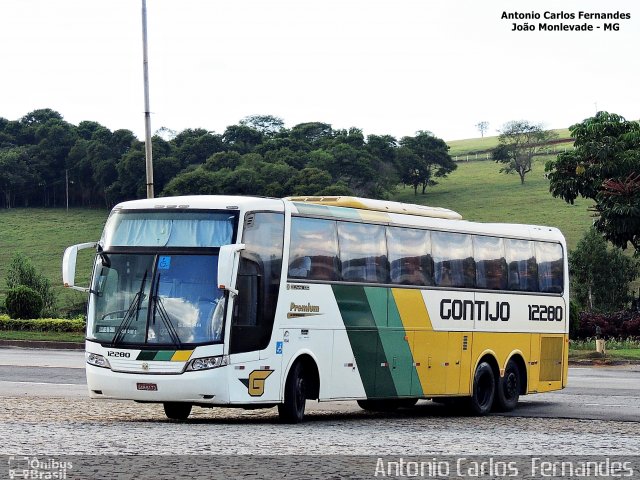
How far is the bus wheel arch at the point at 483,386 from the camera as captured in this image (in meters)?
21.8

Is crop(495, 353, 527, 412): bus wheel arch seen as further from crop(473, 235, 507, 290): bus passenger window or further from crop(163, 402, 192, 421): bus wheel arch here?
crop(163, 402, 192, 421): bus wheel arch

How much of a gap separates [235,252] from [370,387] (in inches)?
159

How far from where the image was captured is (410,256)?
20.3 meters

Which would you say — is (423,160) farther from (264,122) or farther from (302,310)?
(302,310)

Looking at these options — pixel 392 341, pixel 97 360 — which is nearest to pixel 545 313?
pixel 392 341

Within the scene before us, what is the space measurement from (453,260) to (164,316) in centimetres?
662

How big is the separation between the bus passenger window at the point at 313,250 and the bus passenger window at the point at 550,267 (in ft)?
22.1

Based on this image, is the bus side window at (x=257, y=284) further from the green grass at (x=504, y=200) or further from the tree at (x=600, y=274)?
the green grass at (x=504, y=200)

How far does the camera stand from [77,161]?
13912 cm

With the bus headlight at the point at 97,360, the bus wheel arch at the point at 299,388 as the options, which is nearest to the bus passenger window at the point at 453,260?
the bus wheel arch at the point at 299,388

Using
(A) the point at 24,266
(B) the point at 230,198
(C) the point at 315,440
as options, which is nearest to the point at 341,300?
(B) the point at 230,198

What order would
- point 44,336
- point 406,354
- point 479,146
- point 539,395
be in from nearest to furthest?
point 406,354
point 539,395
point 44,336
point 479,146

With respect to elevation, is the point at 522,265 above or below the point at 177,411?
above

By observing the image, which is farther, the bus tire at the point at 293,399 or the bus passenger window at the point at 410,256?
the bus passenger window at the point at 410,256
